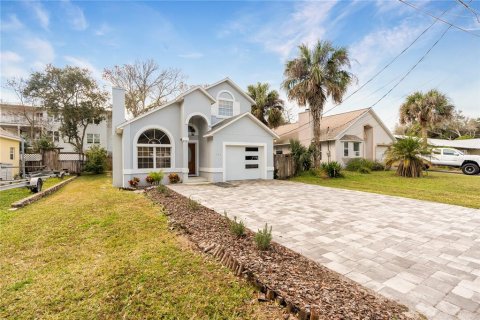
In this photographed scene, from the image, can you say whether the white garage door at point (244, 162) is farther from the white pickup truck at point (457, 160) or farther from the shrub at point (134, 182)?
the white pickup truck at point (457, 160)

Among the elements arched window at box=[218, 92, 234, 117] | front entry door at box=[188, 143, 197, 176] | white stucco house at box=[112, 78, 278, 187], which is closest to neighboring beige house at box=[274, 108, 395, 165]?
white stucco house at box=[112, 78, 278, 187]

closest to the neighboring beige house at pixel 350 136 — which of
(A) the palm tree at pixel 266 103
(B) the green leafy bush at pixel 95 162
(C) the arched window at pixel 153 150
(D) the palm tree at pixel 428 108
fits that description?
(A) the palm tree at pixel 266 103

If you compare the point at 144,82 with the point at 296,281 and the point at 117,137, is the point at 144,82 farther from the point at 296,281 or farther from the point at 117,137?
the point at 296,281

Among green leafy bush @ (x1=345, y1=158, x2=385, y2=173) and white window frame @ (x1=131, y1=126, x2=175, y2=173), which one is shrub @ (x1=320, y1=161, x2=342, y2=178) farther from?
white window frame @ (x1=131, y1=126, x2=175, y2=173)

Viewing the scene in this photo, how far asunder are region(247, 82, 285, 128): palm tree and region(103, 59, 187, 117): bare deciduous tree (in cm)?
1020

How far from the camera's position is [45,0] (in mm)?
8633

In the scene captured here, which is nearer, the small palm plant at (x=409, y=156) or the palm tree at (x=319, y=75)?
the small palm plant at (x=409, y=156)

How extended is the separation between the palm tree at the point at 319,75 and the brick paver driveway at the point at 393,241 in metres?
10.2

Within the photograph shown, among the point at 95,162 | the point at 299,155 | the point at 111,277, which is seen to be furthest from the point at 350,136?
the point at 95,162

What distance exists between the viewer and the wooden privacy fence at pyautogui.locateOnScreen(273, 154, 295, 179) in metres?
15.6

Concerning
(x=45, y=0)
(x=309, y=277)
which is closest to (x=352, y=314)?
(x=309, y=277)

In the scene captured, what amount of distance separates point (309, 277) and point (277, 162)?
12.9m

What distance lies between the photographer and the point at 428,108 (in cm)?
2158

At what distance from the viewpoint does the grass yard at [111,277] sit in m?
2.58
